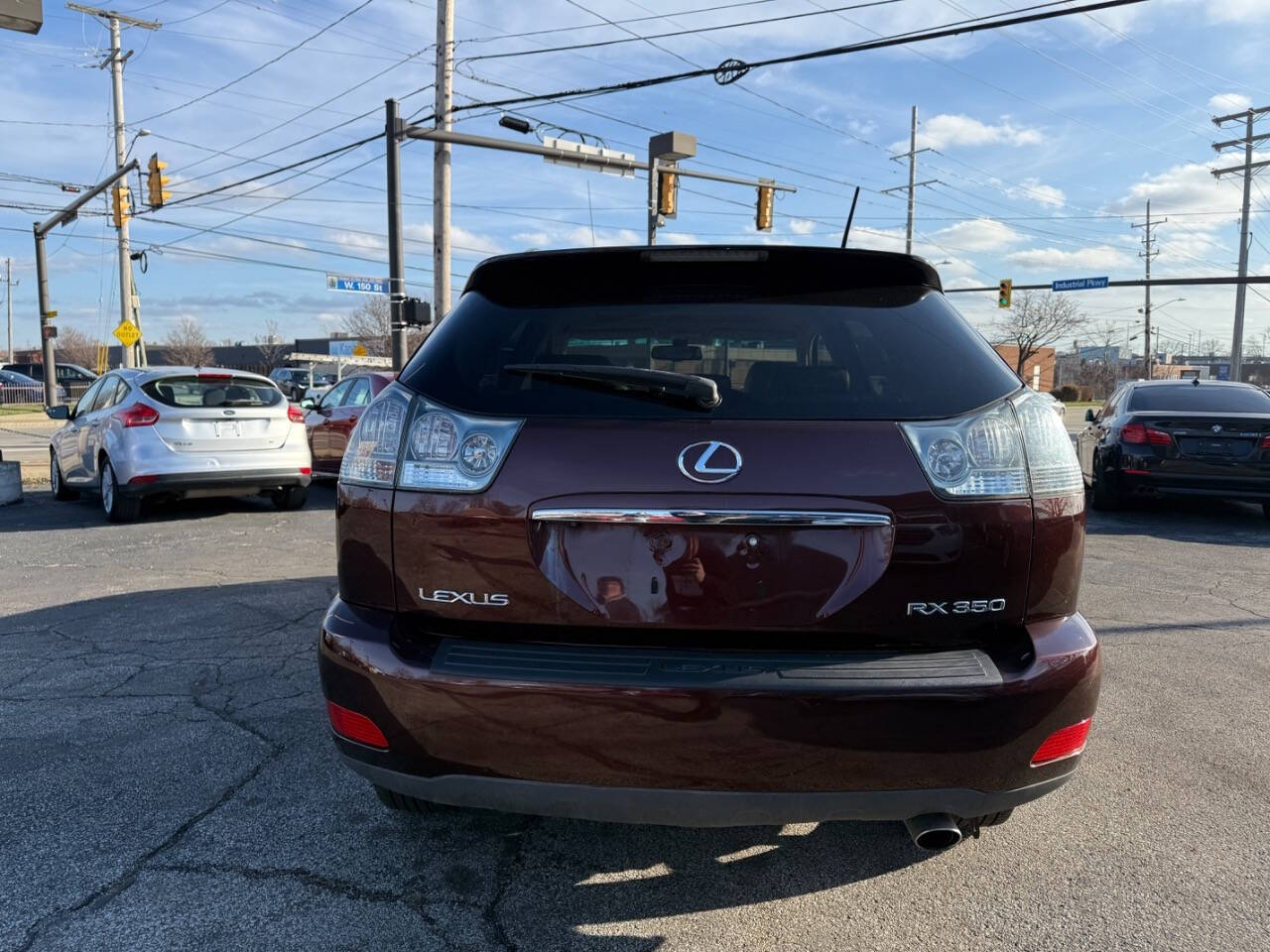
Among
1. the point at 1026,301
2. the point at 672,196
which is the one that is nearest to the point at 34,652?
the point at 672,196

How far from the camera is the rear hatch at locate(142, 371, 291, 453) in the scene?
869cm

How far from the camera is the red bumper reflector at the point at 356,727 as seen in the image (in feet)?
7.14

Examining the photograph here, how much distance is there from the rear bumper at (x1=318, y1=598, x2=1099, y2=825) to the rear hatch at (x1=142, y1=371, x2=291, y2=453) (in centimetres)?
754

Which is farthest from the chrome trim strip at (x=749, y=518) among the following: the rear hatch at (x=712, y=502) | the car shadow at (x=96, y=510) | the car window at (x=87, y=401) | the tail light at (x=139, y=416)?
the car window at (x=87, y=401)

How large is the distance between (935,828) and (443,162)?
18.1 m

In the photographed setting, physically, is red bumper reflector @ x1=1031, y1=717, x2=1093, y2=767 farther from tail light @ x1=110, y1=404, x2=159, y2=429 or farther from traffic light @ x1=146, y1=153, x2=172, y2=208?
traffic light @ x1=146, y1=153, x2=172, y2=208

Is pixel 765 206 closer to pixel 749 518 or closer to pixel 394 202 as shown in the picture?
pixel 394 202

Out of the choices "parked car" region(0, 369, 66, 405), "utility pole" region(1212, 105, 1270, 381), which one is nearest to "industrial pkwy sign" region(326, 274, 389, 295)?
"parked car" region(0, 369, 66, 405)

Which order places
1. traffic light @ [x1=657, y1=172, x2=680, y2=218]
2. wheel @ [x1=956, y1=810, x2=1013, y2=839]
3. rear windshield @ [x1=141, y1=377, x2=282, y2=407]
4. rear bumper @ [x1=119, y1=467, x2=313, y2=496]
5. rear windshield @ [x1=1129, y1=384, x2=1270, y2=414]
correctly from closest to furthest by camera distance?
1. wheel @ [x1=956, y1=810, x2=1013, y2=839]
2. rear bumper @ [x1=119, y1=467, x2=313, y2=496]
3. rear windshield @ [x1=141, y1=377, x2=282, y2=407]
4. rear windshield @ [x1=1129, y1=384, x2=1270, y2=414]
5. traffic light @ [x1=657, y1=172, x2=680, y2=218]

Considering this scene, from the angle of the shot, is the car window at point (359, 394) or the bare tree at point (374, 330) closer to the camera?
the car window at point (359, 394)

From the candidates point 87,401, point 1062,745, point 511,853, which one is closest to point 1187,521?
point 1062,745

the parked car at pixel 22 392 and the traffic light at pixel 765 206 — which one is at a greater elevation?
the traffic light at pixel 765 206

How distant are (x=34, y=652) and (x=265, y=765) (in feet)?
7.19

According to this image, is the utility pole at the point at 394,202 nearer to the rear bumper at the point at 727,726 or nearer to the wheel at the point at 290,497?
the wheel at the point at 290,497
